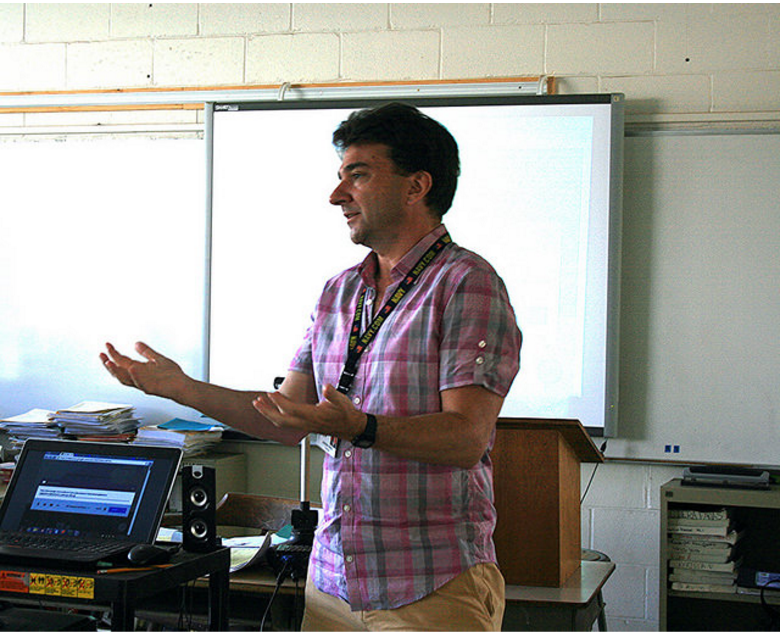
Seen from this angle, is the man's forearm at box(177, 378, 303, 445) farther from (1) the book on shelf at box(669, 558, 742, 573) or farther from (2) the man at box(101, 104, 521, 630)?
(1) the book on shelf at box(669, 558, 742, 573)

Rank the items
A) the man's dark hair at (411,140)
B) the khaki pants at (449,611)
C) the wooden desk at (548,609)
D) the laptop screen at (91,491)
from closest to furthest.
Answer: the khaki pants at (449,611) < the man's dark hair at (411,140) < the laptop screen at (91,491) < the wooden desk at (548,609)

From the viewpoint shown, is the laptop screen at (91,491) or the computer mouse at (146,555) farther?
the laptop screen at (91,491)

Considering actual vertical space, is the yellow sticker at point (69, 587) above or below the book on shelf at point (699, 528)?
above

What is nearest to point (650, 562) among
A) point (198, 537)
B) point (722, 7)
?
point (722, 7)

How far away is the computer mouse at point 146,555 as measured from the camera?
5.16ft

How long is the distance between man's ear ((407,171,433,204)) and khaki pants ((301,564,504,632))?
0.62 metres

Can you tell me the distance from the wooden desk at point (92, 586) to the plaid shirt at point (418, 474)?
268mm

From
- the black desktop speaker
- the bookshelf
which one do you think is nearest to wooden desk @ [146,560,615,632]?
the black desktop speaker

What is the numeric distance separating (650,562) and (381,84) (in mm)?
2236

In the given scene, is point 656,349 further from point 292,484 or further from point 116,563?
point 116,563

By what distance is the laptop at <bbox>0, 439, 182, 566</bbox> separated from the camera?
67.3 inches

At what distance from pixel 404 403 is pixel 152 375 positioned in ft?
1.48

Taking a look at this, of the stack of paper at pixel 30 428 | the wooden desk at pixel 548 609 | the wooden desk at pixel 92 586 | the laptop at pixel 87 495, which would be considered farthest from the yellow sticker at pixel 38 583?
the stack of paper at pixel 30 428

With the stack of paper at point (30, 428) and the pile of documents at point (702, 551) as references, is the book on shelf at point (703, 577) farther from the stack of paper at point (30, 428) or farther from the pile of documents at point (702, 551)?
the stack of paper at point (30, 428)
